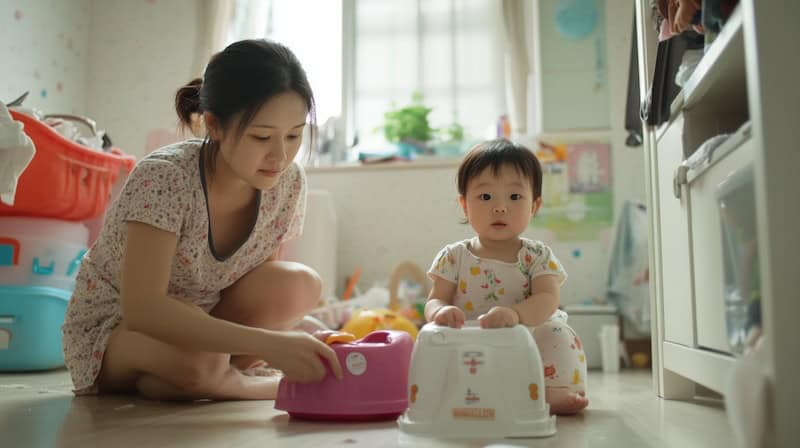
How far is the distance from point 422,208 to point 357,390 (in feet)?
6.24

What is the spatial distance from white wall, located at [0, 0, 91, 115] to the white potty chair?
2378 mm

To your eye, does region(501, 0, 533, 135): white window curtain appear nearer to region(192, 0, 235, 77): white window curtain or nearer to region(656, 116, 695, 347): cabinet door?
region(192, 0, 235, 77): white window curtain

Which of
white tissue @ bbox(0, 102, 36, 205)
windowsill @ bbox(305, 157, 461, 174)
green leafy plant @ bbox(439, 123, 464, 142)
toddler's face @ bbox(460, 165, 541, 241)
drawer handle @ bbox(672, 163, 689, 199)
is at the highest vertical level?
green leafy plant @ bbox(439, 123, 464, 142)

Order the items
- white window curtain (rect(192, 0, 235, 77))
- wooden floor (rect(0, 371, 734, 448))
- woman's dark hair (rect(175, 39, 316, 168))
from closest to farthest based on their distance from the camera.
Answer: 1. wooden floor (rect(0, 371, 734, 448))
2. woman's dark hair (rect(175, 39, 316, 168))
3. white window curtain (rect(192, 0, 235, 77))

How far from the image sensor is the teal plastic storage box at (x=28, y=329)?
189 cm

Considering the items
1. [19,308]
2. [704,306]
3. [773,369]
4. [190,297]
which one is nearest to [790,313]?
[773,369]

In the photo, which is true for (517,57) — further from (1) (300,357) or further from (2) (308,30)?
(1) (300,357)

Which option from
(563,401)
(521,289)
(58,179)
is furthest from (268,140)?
(58,179)

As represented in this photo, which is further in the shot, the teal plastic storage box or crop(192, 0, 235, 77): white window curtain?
crop(192, 0, 235, 77): white window curtain

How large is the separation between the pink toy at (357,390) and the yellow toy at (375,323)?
113cm

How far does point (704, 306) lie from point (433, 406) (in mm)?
464

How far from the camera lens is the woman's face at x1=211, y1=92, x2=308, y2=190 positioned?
107cm

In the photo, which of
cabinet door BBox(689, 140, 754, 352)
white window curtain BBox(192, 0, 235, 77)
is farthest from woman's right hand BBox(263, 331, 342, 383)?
white window curtain BBox(192, 0, 235, 77)

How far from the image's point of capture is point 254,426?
96cm
